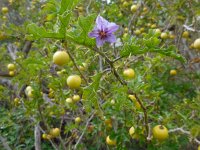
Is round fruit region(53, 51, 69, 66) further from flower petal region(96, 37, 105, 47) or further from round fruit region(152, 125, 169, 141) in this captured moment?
round fruit region(152, 125, 169, 141)

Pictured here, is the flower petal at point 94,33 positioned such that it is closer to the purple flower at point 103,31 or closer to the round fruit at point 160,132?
the purple flower at point 103,31

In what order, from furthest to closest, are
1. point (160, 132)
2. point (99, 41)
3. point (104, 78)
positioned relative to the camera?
point (160, 132), point (104, 78), point (99, 41)

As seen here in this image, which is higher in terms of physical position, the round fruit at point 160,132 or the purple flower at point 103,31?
the purple flower at point 103,31

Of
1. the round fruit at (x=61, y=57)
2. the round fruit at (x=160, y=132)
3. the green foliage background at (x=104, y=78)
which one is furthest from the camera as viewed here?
the round fruit at (x=160, y=132)

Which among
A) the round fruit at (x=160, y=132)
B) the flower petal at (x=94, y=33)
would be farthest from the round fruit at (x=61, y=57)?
the round fruit at (x=160, y=132)

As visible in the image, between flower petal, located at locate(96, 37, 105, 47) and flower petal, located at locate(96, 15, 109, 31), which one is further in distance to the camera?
flower petal, located at locate(96, 15, 109, 31)

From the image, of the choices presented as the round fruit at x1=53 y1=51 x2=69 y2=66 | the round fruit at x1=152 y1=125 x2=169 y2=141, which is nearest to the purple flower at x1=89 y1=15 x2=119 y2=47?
the round fruit at x1=53 y1=51 x2=69 y2=66

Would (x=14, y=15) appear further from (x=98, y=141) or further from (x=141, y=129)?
(x=141, y=129)

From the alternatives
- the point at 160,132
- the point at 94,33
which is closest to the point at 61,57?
the point at 94,33

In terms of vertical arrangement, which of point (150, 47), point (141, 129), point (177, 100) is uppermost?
point (150, 47)

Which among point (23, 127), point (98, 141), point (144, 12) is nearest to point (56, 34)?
point (98, 141)

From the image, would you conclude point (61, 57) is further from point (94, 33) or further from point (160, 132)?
point (160, 132)
